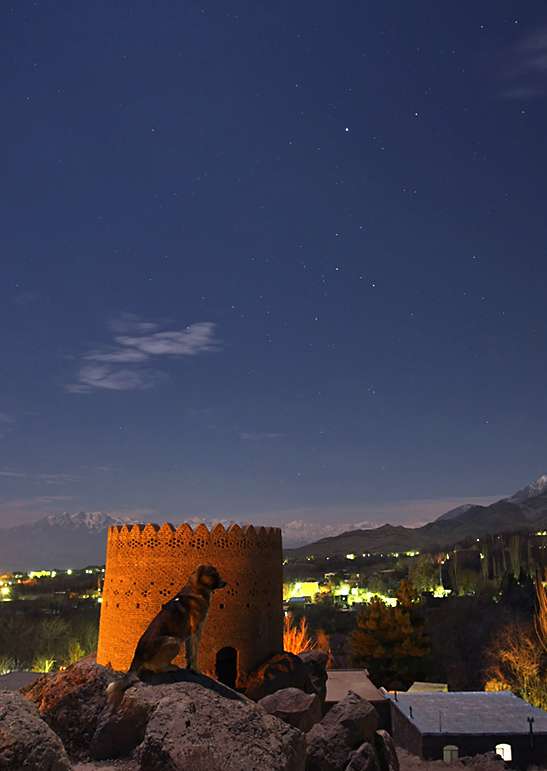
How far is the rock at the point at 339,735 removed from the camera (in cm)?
1077

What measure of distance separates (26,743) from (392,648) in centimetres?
3895

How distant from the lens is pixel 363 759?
10.8 meters

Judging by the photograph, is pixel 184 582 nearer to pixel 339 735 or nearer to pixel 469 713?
pixel 339 735

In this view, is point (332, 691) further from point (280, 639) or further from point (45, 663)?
point (45, 663)

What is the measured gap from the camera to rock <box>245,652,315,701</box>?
72.1 ft

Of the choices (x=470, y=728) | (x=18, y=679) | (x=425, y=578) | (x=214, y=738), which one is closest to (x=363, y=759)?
(x=214, y=738)

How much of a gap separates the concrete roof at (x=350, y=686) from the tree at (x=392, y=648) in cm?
751

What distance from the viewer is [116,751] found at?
8.65m

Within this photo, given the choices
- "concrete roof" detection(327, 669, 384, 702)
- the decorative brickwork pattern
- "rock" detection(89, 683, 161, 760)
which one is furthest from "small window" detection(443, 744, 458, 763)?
"rock" detection(89, 683, 161, 760)

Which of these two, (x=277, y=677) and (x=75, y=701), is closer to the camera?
(x=75, y=701)

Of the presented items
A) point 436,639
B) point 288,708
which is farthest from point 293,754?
point 436,639

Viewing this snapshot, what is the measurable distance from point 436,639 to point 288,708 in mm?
62763

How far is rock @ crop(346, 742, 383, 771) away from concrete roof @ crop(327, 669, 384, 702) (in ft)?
48.4

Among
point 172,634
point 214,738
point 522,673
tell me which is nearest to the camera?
point 214,738
